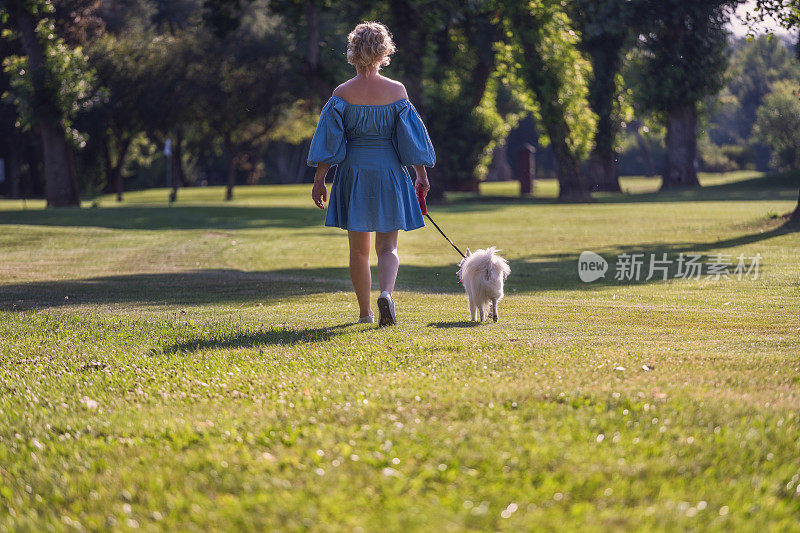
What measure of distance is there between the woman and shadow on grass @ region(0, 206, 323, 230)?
2160 centimetres

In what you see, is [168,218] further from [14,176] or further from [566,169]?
[14,176]

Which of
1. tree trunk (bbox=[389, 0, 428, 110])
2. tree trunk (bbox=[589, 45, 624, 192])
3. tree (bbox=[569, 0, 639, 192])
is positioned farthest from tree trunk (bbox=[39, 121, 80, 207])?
tree trunk (bbox=[589, 45, 624, 192])

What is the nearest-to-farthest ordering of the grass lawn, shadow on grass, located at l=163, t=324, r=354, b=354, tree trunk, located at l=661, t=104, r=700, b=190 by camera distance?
the grass lawn → shadow on grass, located at l=163, t=324, r=354, b=354 → tree trunk, located at l=661, t=104, r=700, b=190

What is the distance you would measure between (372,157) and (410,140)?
1.26 feet

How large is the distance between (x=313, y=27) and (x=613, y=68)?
18.3 m

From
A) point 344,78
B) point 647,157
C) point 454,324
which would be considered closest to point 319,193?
point 454,324

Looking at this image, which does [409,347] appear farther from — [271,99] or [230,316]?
[271,99]

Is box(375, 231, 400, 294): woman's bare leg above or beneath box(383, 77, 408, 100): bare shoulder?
beneath

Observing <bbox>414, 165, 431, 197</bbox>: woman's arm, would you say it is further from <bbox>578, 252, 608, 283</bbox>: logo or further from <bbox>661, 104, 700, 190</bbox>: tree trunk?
<bbox>661, 104, 700, 190</bbox>: tree trunk

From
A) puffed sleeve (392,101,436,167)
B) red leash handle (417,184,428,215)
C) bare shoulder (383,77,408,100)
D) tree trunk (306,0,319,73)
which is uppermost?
tree trunk (306,0,319,73)

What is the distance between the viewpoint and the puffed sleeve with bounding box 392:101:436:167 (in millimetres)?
8633

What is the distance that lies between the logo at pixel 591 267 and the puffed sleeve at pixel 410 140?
6.78 m

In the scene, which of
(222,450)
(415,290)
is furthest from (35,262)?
(222,450)

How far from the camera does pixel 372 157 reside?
28.6ft
